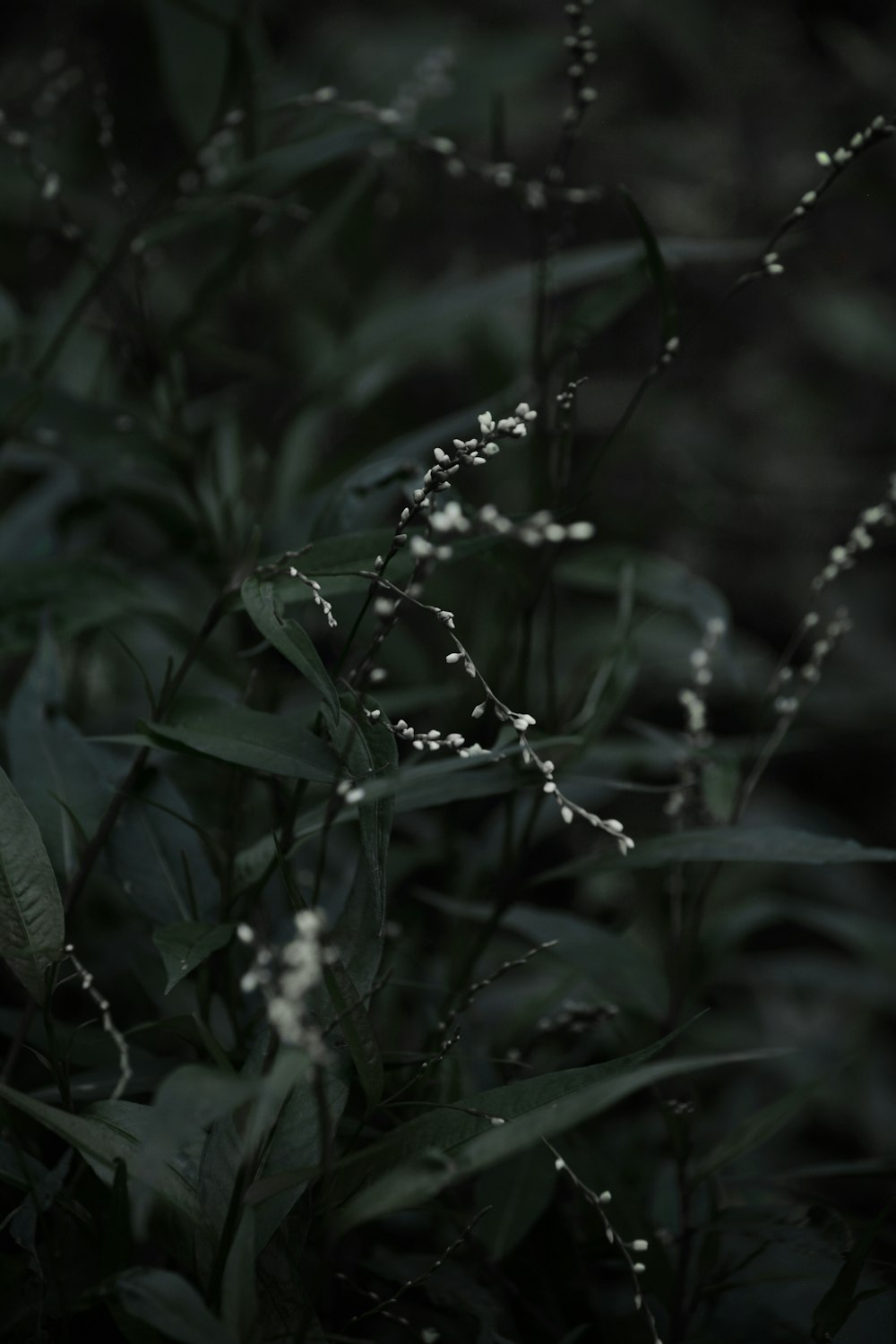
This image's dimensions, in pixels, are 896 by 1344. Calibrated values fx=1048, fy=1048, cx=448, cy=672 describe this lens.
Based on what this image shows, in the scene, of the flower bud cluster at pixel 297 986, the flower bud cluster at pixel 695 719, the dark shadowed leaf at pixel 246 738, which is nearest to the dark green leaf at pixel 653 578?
the flower bud cluster at pixel 695 719

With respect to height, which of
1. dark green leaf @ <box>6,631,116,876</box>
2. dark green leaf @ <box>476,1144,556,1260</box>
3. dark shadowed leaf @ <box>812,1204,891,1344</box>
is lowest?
dark green leaf @ <box>476,1144,556,1260</box>

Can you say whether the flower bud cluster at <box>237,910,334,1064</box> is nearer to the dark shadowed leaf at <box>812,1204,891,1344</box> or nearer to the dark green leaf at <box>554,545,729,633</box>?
the dark shadowed leaf at <box>812,1204,891,1344</box>

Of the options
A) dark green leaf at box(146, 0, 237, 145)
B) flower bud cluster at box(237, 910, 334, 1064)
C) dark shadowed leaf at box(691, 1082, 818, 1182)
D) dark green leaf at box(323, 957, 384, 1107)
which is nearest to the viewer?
flower bud cluster at box(237, 910, 334, 1064)

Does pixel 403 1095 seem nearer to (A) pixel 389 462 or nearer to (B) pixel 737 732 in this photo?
(A) pixel 389 462

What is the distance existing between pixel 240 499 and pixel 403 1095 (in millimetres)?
551

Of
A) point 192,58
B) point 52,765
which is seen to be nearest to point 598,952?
point 52,765

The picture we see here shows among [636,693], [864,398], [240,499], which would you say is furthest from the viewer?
[864,398]

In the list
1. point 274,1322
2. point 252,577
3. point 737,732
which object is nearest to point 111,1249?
point 274,1322

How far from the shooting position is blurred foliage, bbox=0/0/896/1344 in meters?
0.47

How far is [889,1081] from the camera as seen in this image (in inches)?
52.1

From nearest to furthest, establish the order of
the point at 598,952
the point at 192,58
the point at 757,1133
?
the point at 757,1133 < the point at 598,952 < the point at 192,58

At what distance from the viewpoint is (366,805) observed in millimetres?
473

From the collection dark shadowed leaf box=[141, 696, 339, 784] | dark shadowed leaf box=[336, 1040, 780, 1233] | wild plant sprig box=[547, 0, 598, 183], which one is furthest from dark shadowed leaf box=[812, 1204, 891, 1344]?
wild plant sprig box=[547, 0, 598, 183]

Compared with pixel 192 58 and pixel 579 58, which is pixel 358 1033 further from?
pixel 192 58
